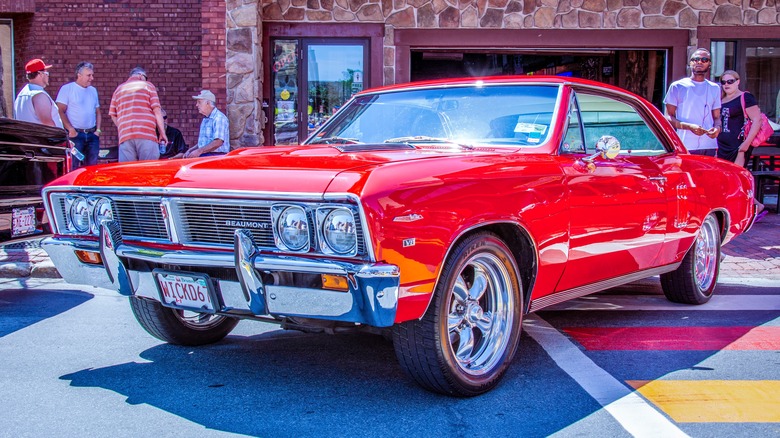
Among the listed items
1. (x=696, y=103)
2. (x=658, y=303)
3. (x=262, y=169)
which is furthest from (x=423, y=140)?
(x=696, y=103)

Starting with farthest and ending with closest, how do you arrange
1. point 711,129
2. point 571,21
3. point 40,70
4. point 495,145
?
point 571,21
point 40,70
point 711,129
point 495,145

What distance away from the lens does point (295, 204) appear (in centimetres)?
339

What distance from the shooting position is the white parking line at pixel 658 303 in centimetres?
602

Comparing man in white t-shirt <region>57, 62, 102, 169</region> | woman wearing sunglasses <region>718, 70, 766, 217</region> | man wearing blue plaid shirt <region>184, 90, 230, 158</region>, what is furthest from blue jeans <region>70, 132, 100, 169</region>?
woman wearing sunglasses <region>718, 70, 766, 217</region>

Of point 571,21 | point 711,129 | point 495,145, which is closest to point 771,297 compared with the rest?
point 711,129

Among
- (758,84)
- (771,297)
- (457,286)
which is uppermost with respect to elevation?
(758,84)

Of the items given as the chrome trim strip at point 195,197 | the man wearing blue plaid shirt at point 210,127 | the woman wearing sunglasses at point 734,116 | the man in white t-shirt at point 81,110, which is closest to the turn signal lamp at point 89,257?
the chrome trim strip at point 195,197

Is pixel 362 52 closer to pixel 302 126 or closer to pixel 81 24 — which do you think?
pixel 302 126

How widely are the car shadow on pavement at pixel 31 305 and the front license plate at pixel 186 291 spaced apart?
6.54 feet

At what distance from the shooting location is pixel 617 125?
17.4 ft

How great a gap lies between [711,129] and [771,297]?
247 cm

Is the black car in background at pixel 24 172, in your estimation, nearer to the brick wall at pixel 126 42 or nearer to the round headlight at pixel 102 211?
the round headlight at pixel 102 211

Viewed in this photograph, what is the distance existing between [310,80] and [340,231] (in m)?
9.61

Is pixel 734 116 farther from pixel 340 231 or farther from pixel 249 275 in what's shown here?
pixel 249 275
